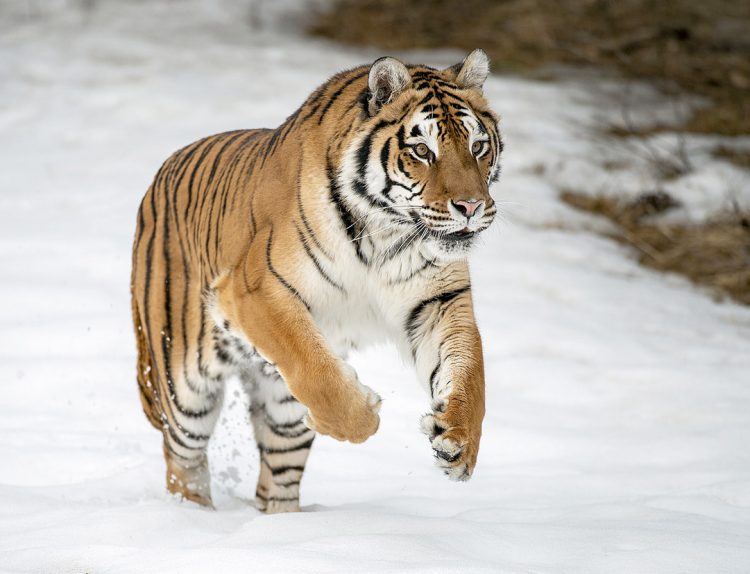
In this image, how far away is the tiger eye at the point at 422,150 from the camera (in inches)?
105

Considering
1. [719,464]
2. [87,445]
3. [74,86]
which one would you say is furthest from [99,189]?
[719,464]

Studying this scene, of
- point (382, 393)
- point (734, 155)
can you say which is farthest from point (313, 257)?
point (734, 155)

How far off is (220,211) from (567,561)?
1.41m

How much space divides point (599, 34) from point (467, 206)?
7.08 meters

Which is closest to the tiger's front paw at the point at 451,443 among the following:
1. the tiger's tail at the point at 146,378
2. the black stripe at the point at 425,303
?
the black stripe at the point at 425,303

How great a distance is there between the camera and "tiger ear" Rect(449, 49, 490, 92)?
9.50 feet

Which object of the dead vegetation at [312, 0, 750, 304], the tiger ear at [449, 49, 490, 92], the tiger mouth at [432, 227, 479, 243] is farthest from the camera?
the dead vegetation at [312, 0, 750, 304]

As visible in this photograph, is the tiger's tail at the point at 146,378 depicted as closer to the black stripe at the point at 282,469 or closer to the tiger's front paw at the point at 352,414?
the black stripe at the point at 282,469

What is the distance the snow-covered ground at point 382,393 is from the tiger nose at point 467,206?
50 centimetres

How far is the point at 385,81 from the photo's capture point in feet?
9.04

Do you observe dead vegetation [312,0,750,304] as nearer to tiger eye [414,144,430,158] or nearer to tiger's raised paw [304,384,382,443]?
tiger eye [414,144,430,158]

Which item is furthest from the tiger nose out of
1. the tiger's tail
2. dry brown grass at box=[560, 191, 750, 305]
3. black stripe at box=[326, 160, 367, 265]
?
dry brown grass at box=[560, 191, 750, 305]

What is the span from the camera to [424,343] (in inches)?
112

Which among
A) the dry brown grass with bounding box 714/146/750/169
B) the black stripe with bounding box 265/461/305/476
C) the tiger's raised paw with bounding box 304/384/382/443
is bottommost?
the dry brown grass with bounding box 714/146/750/169
